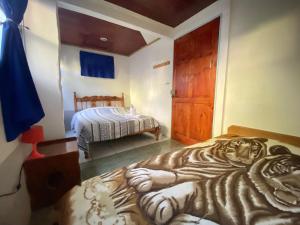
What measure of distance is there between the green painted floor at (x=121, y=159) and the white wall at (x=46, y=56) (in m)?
0.69

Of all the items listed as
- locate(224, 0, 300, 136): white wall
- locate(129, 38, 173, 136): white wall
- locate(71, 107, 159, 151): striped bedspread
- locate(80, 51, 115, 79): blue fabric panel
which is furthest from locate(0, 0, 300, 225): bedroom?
locate(80, 51, 115, 79): blue fabric panel

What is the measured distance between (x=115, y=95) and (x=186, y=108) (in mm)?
2732

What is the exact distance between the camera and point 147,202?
653 millimetres

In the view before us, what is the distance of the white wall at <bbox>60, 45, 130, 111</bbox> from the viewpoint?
3.87 m

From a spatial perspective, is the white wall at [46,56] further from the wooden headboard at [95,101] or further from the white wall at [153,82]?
the wooden headboard at [95,101]

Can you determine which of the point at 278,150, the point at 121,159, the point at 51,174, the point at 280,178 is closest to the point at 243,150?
the point at 278,150

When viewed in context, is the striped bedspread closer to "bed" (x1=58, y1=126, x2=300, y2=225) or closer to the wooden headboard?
the wooden headboard

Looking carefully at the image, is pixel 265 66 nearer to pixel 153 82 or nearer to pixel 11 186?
pixel 153 82

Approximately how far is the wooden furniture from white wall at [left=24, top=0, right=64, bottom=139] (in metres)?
0.48

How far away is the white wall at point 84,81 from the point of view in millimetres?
3869

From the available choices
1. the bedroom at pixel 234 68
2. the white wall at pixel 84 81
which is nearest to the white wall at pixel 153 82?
the white wall at pixel 84 81

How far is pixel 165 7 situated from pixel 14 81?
2.29 metres

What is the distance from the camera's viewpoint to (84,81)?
4.14 metres

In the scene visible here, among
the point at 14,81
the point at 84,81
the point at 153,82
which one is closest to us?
the point at 14,81
